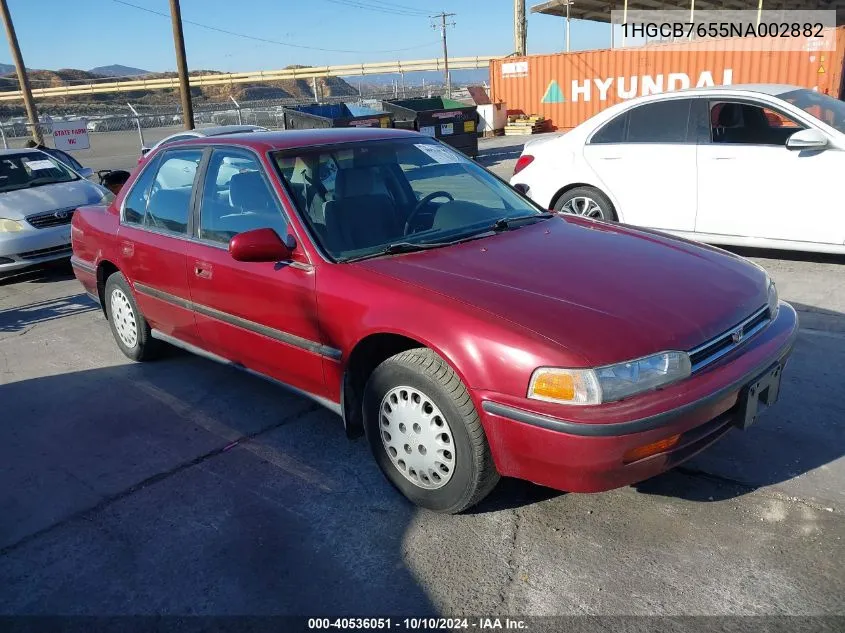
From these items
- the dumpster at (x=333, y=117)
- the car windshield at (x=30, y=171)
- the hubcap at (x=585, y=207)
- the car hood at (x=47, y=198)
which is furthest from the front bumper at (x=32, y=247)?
the dumpster at (x=333, y=117)

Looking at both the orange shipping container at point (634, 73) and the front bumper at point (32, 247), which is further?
the orange shipping container at point (634, 73)

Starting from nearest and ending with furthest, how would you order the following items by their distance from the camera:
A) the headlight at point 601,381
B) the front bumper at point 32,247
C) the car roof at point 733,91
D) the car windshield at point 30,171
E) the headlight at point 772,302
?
the headlight at point 601,381, the headlight at point 772,302, the car roof at point 733,91, the front bumper at point 32,247, the car windshield at point 30,171

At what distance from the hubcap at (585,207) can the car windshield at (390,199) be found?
2.86m

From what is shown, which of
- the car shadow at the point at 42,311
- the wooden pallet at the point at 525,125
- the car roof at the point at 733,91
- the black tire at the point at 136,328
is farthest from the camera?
the wooden pallet at the point at 525,125

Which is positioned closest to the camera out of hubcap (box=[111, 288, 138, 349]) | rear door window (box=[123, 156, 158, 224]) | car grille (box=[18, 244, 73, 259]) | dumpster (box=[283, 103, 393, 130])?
rear door window (box=[123, 156, 158, 224])

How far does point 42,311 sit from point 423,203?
15.7 feet

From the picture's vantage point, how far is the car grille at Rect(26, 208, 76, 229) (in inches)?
309

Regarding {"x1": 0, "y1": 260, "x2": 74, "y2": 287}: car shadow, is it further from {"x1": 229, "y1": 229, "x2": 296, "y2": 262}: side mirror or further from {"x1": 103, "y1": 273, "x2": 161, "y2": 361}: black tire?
{"x1": 229, "y1": 229, "x2": 296, "y2": 262}: side mirror

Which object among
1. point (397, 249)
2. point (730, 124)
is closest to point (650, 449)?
point (397, 249)

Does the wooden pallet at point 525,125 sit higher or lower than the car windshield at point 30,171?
lower

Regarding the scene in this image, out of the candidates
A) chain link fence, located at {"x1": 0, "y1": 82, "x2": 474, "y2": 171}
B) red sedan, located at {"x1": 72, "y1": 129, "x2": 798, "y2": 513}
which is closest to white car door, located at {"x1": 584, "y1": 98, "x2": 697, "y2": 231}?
red sedan, located at {"x1": 72, "y1": 129, "x2": 798, "y2": 513}

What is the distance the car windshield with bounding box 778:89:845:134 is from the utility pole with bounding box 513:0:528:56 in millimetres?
19483

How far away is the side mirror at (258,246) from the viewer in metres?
3.19

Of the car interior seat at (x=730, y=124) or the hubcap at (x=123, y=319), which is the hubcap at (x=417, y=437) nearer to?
the hubcap at (x=123, y=319)
